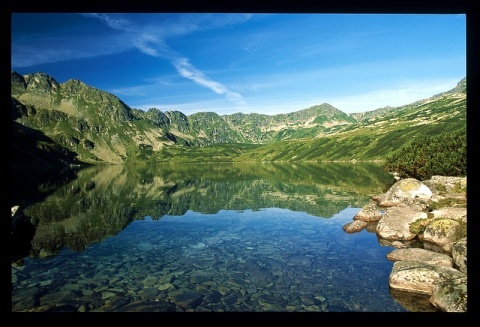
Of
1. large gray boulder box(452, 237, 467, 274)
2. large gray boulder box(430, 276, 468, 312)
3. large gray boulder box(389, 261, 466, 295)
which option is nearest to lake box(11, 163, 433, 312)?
large gray boulder box(389, 261, 466, 295)

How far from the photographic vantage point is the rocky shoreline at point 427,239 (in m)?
13.8

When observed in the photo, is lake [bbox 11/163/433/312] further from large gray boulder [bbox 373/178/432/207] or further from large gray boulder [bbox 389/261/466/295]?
large gray boulder [bbox 373/178/432/207]

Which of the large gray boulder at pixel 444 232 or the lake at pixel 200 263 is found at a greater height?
the large gray boulder at pixel 444 232

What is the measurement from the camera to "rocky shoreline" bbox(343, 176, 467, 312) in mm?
13822

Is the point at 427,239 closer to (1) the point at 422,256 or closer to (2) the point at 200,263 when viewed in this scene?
(1) the point at 422,256

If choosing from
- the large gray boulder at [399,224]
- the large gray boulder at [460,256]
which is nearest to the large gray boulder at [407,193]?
the large gray boulder at [399,224]

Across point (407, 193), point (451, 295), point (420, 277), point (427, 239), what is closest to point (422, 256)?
point (420, 277)

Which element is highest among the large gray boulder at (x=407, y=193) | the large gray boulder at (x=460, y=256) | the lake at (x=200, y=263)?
the large gray boulder at (x=407, y=193)

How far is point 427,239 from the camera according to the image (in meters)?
22.3

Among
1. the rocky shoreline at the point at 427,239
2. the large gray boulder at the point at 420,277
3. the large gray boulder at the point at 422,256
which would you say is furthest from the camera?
the large gray boulder at the point at 422,256

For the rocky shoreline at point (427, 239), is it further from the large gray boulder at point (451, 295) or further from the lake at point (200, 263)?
the lake at point (200, 263)
